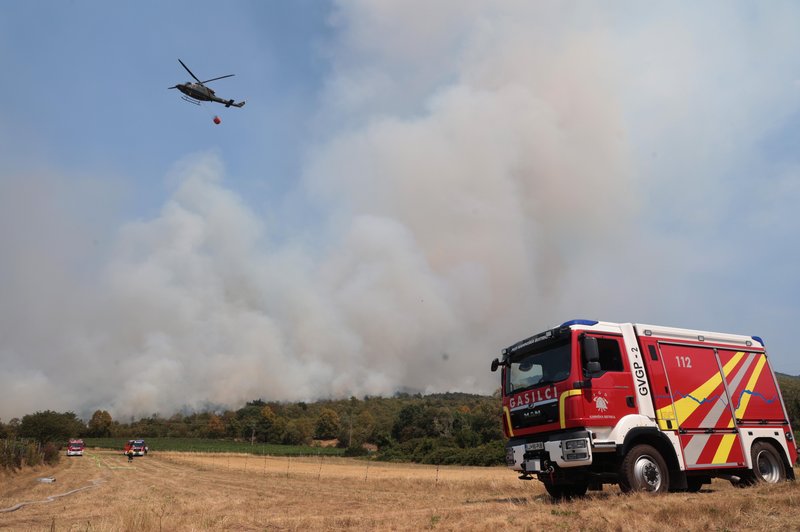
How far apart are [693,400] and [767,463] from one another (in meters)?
3.15

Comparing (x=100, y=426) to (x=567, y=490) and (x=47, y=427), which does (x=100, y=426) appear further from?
(x=567, y=490)

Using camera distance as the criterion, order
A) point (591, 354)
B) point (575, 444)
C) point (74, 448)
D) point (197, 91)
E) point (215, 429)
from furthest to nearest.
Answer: point (215, 429)
point (74, 448)
point (197, 91)
point (591, 354)
point (575, 444)

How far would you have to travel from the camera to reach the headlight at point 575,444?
Answer: 10.5 m

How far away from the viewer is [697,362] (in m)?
12.8

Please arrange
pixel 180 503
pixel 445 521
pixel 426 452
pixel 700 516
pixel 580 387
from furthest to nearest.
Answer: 1. pixel 426 452
2. pixel 180 503
3. pixel 580 387
4. pixel 445 521
5. pixel 700 516

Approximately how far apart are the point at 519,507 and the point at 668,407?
406 centimetres

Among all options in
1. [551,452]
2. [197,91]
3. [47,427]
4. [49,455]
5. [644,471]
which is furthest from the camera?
[47,427]

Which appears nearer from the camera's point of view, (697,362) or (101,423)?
(697,362)

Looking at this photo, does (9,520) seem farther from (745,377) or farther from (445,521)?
(745,377)

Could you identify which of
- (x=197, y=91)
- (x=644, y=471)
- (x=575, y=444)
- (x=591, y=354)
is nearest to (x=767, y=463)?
(x=644, y=471)

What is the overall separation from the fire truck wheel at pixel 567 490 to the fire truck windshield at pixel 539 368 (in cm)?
240

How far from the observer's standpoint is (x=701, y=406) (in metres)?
12.3

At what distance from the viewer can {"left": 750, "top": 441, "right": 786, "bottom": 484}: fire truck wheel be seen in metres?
12.8

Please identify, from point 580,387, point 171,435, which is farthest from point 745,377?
point 171,435
